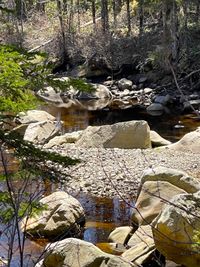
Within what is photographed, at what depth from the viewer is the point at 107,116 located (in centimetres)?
2448

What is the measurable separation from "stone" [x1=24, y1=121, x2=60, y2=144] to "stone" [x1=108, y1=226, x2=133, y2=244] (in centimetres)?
863

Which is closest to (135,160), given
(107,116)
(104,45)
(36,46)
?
(107,116)

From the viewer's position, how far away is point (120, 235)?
32.6ft

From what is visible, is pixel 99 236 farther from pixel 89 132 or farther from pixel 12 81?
pixel 89 132

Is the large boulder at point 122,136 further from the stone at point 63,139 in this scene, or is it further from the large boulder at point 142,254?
the large boulder at point 142,254

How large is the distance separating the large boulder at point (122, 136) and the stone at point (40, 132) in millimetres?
1622

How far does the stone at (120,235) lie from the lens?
983 centimetres

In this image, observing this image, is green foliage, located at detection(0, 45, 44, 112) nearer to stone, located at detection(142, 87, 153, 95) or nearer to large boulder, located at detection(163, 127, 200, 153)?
large boulder, located at detection(163, 127, 200, 153)

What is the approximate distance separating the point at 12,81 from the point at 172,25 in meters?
26.7

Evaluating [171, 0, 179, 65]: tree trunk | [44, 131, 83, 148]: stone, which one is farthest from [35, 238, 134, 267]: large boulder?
[171, 0, 179, 65]: tree trunk

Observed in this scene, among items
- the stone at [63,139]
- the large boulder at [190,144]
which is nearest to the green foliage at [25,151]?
the large boulder at [190,144]

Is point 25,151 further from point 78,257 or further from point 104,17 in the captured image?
point 104,17

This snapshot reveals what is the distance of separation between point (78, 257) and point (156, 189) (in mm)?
2848

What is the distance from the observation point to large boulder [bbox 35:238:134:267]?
7508 millimetres
